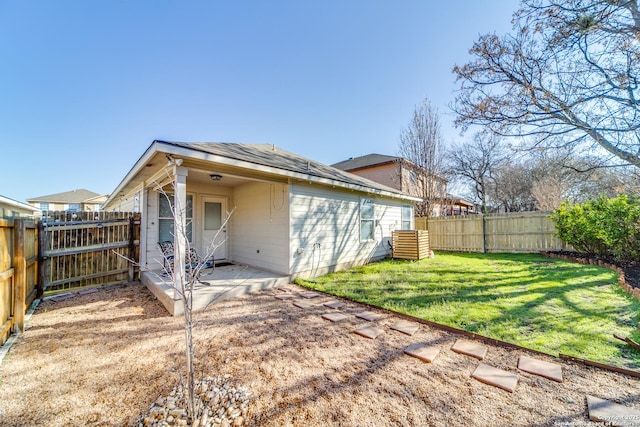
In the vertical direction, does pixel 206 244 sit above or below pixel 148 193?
below

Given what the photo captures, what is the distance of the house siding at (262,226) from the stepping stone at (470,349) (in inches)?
150

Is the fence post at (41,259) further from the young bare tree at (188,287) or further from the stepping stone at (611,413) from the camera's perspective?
the stepping stone at (611,413)

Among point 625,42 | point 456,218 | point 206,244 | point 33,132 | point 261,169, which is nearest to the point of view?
point 625,42

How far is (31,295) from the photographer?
4.46 m

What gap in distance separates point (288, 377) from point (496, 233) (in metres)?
11.8

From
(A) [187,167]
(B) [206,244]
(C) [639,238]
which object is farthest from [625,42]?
(B) [206,244]

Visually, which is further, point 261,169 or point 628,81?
point 261,169

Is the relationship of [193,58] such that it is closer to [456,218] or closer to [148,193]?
[148,193]

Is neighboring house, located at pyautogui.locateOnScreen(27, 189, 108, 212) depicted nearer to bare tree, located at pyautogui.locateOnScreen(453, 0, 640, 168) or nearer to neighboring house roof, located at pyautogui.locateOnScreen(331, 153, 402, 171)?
neighboring house roof, located at pyautogui.locateOnScreen(331, 153, 402, 171)

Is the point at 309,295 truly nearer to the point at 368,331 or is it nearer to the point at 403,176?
the point at 368,331

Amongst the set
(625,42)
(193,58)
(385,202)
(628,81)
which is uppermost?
(193,58)

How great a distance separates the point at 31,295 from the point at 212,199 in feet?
13.3

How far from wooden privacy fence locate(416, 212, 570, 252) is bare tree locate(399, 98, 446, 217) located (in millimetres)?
1304

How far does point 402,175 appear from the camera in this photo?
46.4 feet
